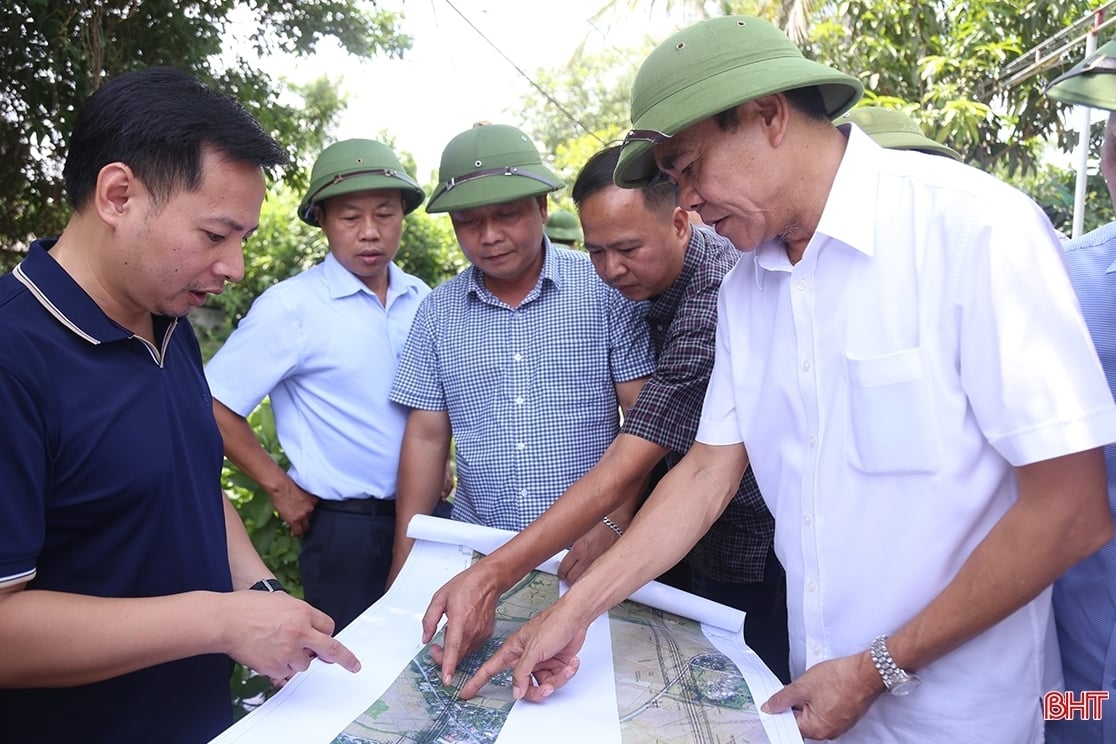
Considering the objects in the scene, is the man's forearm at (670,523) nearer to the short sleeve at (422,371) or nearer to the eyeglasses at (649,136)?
the eyeglasses at (649,136)

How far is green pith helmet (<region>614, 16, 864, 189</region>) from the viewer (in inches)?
57.5

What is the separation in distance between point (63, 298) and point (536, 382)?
1.26 meters

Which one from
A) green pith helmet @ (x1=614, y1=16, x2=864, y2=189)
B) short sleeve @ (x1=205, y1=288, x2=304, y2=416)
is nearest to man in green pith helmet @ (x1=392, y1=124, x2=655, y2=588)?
short sleeve @ (x1=205, y1=288, x2=304, y2=416)

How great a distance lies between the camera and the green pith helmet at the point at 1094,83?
5.45 feet

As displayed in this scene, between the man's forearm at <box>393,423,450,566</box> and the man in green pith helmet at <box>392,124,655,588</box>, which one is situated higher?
the man in green pith helmet at <box>392,124,655,588</box>

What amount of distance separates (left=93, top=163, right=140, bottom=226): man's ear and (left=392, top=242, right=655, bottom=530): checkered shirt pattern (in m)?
1.18

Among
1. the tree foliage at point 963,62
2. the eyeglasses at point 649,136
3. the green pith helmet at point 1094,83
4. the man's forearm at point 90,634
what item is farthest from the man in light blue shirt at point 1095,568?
the tree foliage at point 963,62

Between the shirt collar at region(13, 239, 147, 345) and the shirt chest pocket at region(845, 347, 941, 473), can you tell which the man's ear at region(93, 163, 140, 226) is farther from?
the shirt chest pocket at region(845, 347, 941, 473)

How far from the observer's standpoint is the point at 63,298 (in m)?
1.44

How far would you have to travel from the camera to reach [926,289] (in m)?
1.39

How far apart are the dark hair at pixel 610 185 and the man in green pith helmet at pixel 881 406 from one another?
0.68 metres

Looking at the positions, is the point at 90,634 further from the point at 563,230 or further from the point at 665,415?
the point at 563,230

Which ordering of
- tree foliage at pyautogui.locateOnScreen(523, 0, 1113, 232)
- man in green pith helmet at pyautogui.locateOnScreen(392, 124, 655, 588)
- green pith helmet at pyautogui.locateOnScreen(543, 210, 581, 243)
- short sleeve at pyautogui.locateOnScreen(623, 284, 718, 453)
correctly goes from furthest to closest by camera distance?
tree foliage at pyautogui.locateOnScreen(523, 0, 1113, 232) < green pith helmet at pyautogui.locateOnScreen(543, 210, 581, 243) < man in green pith helmet at pyautogui.locateOnScreen(392, 124, 655, 588) < short sleeve at pyautogui.locateOnScreen(623, 284, 718, 453)

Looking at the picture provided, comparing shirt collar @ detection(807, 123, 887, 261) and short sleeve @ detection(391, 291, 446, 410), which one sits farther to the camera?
short sleeve @ detection(391, 291, 446, 410)
